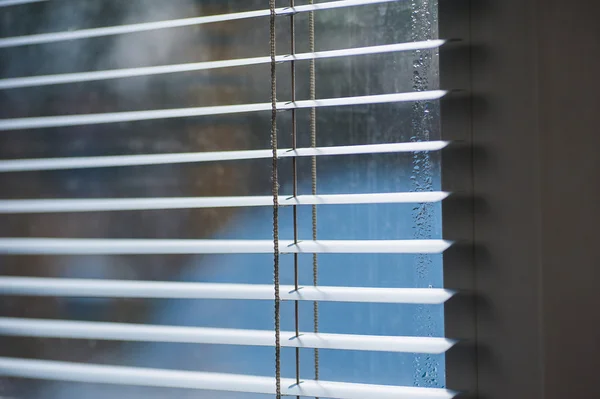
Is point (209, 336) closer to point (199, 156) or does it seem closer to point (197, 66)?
point (199, 156)

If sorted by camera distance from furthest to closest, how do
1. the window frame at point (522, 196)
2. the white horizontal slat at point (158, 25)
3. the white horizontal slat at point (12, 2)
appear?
the white horizontal slat at point (12, 2) < the white horizontal slat at point (158, 25) < the window frame at point (522, 196)

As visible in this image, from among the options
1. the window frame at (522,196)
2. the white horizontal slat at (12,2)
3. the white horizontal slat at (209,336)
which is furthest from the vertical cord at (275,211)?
the white horizontal slat at (12,2)

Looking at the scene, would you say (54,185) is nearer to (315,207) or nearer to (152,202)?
(152,202)

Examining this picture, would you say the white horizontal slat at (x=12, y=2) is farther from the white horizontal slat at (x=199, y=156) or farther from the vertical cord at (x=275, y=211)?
the vertical cord at (x=275, y=211)

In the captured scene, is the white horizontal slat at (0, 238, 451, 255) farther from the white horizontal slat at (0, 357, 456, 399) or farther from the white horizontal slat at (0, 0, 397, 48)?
the white horizontal slat at (0, 0, 397, 48)

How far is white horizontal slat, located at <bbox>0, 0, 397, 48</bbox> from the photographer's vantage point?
2.71 feet

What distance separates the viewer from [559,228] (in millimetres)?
728

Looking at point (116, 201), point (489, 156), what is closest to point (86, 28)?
point (116, 201)

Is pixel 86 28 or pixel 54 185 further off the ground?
pixel 86 28

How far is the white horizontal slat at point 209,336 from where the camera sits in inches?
31.3

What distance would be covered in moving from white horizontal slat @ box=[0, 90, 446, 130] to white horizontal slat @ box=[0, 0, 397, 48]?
0.11 meters

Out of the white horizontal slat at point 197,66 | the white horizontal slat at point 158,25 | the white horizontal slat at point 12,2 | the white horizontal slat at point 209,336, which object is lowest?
the white horizontal slat at point 209,336

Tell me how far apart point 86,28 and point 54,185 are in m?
0.26

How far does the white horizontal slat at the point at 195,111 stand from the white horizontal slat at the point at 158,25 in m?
0.11
